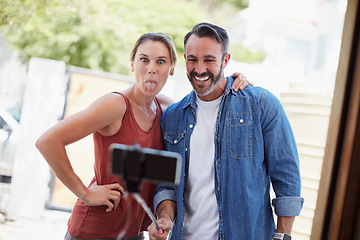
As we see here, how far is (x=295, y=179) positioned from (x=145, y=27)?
7527mm

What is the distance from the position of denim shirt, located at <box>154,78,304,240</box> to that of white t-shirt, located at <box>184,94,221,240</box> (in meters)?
0.03

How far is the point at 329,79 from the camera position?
1184 cm

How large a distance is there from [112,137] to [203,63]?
435 millimetres

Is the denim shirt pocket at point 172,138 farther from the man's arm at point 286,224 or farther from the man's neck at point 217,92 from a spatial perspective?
the man's arm at point 286,224

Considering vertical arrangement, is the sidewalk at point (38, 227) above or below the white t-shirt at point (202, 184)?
below

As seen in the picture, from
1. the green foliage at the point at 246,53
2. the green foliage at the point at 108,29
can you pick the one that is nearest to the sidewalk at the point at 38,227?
the green foliage at the point at 108,29

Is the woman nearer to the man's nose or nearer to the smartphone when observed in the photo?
the man's nose

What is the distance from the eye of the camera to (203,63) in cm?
162

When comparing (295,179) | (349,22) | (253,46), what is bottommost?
(295,179)

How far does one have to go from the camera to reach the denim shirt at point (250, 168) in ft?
5.18

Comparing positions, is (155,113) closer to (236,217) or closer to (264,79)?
(236,217)

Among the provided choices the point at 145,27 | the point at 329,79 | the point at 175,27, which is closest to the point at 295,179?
the point at 145,27

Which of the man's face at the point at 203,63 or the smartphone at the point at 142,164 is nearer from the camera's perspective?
the smartphone at the point at 142,164

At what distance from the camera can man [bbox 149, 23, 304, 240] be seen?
158cm
